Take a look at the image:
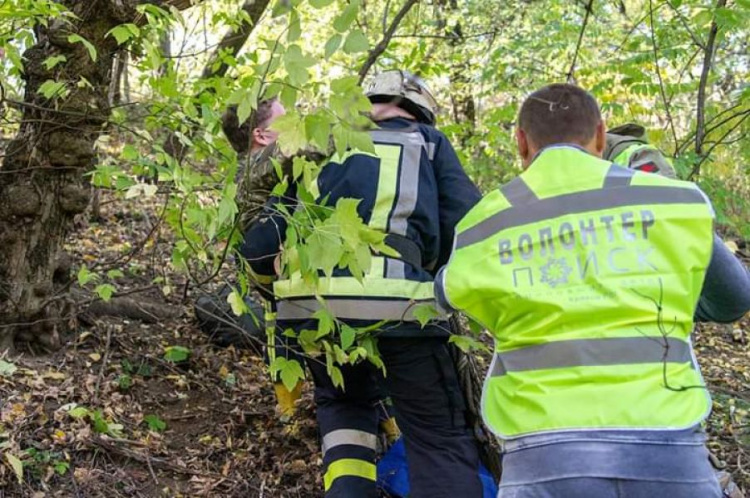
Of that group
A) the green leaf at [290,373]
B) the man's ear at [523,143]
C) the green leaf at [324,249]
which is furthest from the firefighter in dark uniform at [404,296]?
the man's ear at [523,143]

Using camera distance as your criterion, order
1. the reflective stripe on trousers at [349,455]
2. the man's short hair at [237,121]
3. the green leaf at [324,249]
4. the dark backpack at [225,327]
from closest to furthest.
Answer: the green leaf at [324,249]
the reflective stripe on trousers at [349,455]
the man's short hair at [237,121]
the dark backpack at [225,327]

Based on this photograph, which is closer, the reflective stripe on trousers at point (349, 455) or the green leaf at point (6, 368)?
the reflective stripe on trousers at point (349, 455)

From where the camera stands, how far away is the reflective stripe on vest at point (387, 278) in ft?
8.95

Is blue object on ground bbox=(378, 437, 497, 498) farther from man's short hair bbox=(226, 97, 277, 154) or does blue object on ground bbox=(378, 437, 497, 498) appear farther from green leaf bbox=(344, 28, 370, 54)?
green leaf bbox=(344, 28, 370, 54)

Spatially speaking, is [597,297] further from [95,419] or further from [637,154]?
[95,419]

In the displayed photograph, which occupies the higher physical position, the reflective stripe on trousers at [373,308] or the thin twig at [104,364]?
the reflective stripe on trousers at [373,308]

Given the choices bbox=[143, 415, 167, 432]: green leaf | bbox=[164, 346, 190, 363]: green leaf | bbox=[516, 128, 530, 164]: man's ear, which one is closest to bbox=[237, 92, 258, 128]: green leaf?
bbox=[516, 128, 530, 164]: man's ear

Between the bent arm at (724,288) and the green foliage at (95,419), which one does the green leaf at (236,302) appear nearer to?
the green foliage at (95,419)

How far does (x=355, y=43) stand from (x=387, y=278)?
1.10 metres

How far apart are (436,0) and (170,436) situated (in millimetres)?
4863

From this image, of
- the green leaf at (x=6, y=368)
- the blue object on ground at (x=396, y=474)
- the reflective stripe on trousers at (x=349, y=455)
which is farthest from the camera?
the green leaf at (x=6, y=368)

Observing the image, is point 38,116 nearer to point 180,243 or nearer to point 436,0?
point 180,243

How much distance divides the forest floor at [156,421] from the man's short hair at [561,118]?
187 cm

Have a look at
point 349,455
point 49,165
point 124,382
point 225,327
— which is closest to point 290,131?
point 349,455
